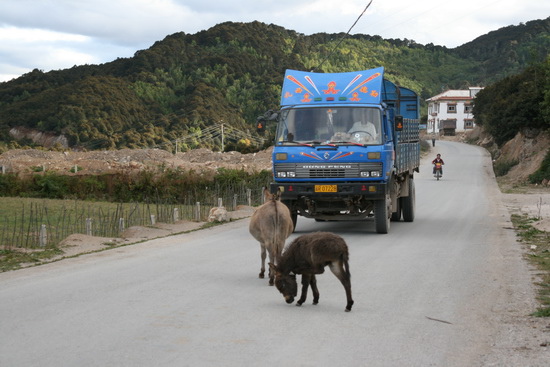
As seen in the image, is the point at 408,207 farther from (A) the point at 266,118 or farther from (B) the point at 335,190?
(A) the point at 266,118

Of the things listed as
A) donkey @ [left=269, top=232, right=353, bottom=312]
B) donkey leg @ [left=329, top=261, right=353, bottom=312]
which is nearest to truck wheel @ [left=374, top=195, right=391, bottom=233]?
donkey @ [left=269, top=232, right=353, bottom=312]

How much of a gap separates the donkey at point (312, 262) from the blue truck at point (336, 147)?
8.34 m

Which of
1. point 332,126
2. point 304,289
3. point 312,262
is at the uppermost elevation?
point 332,126

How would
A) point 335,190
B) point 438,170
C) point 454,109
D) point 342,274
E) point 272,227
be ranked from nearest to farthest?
point 342,274, point 272,227, point 335,190, point 438,170, point 454,109

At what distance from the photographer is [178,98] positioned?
105312 mm

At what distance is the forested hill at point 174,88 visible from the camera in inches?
3590

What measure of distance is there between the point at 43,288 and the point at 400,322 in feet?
16.8

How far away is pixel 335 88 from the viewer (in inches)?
746

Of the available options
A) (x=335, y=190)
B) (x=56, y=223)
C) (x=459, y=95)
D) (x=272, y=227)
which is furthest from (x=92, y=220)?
(x=459, y=95)

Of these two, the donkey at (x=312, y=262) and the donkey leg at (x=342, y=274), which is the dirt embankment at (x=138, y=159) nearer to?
the donkey at (x=312, y=262)

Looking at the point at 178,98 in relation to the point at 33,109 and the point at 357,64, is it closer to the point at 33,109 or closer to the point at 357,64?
the point at 33,109

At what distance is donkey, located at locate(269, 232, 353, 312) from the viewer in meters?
9.00

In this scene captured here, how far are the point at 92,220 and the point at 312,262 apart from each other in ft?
47.7

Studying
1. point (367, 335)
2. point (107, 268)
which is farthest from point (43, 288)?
point (367, 335)
